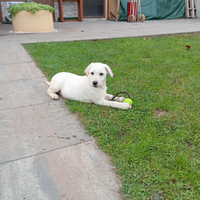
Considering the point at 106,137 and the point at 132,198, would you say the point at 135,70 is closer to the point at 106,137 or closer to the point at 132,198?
the point at 106,137

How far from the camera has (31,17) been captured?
34.8 ft

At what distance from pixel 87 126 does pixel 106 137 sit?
0.39m

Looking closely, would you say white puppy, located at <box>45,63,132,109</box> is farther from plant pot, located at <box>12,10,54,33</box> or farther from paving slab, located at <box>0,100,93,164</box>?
plant pot, located at <box>12,10,54,33</box>

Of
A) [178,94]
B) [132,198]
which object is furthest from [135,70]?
[132,198]

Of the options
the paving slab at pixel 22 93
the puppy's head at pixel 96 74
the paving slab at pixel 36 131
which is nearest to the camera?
the paving slab at pixel 36 131

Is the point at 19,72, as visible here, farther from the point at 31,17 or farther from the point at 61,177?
the point at 31,17

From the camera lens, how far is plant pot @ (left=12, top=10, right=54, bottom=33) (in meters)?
10.6

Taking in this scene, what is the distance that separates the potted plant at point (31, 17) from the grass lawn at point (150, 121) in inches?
198

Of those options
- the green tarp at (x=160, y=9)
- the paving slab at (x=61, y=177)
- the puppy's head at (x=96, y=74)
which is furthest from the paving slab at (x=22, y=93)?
the green tarp at (x=160, y=9)

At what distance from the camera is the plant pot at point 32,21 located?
10.6 meters

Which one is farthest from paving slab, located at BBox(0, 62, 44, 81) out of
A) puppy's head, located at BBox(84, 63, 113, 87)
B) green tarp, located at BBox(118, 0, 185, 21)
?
green tarp, located at BBox(118, 0, 185, 21)

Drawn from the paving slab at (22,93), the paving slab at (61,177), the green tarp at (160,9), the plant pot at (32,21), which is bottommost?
the paving slab at (61,177)

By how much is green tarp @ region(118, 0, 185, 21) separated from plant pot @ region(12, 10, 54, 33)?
809 cm

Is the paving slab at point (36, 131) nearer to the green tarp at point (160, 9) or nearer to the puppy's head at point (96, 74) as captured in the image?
the puppy's head at point (96, 74)
